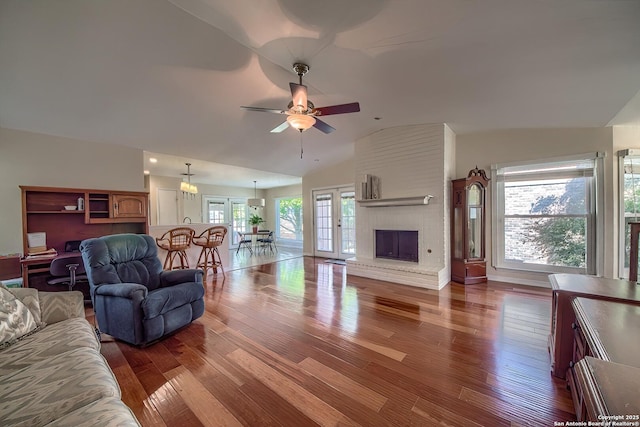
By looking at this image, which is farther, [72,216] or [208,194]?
[208,194]

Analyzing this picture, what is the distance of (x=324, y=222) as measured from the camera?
704 cm

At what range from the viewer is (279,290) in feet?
12.9

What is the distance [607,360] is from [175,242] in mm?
5199

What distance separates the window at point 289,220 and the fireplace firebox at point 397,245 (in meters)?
5.20

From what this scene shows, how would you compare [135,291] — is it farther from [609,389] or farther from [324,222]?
[324,222]

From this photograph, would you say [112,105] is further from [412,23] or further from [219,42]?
[412,23]

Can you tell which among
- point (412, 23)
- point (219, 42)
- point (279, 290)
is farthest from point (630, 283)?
point (219, 42)

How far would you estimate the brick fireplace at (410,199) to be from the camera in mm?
4121

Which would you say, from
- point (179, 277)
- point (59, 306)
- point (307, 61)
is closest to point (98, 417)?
point (59, 306)

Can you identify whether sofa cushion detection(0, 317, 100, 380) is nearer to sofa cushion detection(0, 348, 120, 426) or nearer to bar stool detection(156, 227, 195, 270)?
sofa cushion detection(0, 348, 120, 426)

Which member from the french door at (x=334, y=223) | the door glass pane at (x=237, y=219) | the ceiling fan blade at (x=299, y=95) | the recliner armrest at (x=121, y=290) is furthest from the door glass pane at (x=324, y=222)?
the recliner armrest at (x=121, y=290)

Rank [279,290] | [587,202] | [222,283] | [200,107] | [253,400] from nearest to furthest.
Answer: [253,400] < [200,107] < [587,202] < [279,290] < [222,283]

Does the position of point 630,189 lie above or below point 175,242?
above

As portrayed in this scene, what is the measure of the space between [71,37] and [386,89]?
3.14m
